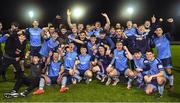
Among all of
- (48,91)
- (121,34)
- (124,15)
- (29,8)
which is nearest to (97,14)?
(124,15)

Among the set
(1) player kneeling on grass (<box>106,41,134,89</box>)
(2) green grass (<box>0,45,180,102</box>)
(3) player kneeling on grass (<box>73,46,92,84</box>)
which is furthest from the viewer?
(3) player kneeling on grass (<box>73,46,92,84</box>)

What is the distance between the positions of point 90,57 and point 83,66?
441mm

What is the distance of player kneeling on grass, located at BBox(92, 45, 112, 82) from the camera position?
46.7ft

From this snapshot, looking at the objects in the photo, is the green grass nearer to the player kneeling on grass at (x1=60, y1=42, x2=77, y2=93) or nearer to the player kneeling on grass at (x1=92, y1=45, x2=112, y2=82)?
the player kneeling on grass at (x1=60, y1=42, x2=77, y2=93)

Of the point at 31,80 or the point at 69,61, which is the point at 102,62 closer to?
the point at 69,61

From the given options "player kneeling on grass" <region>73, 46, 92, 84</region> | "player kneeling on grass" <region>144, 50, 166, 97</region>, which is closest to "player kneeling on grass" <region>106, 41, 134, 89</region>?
"player kneeling on grass" <region>73, 46, 92, 84</region>

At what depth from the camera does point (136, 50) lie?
14148mm

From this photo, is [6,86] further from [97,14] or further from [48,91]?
[97,14]

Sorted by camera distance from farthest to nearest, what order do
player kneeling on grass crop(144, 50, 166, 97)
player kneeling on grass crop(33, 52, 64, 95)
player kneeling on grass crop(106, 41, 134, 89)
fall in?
player kneeling on grass crop(106, 41, 134, 89)
player kneeling on grass crop(33, 52, 64, 95)
player kneeling on grass crop(144, 50, 166, 97)

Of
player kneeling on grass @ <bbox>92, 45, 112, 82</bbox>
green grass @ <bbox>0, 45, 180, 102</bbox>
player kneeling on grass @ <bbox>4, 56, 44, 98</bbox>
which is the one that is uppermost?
player kneeling on grass @ <bbox>92, 45, 112, 82</bbox>

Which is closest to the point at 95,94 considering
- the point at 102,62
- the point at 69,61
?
the point at 69,61

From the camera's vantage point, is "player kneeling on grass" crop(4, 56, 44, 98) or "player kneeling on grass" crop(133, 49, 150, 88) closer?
"player kneeling on grass" crop(4, 56, 44, 98)

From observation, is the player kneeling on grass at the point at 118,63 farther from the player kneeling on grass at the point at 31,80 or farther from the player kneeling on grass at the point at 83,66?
the player kneeling on grass at the point at 31,80

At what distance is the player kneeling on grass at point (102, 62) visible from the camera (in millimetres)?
14242
